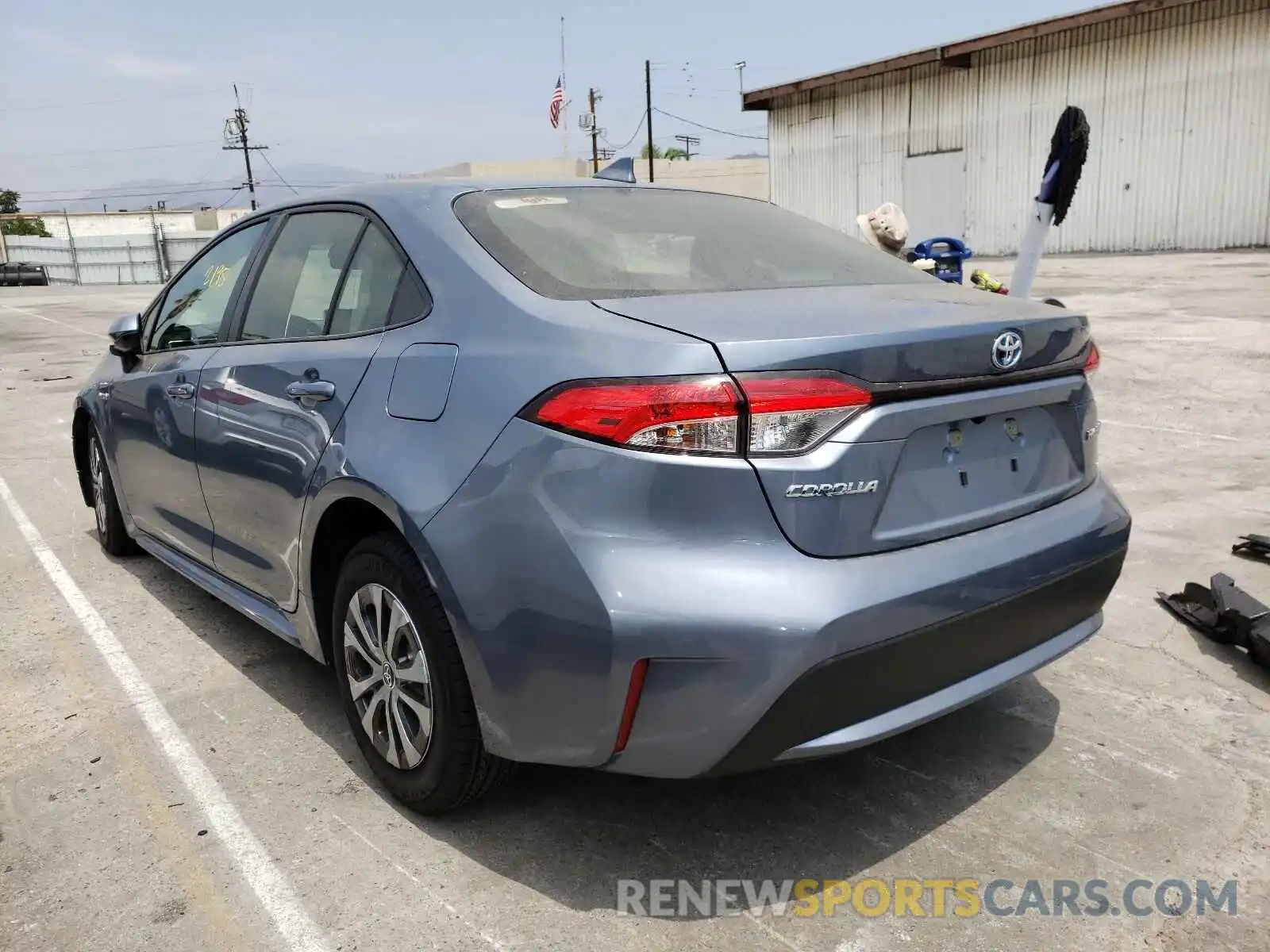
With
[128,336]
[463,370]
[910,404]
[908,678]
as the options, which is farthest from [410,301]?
[128,336]

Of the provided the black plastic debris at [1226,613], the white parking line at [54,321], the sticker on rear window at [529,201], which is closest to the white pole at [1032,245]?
the black plastic debris at [1226,613]

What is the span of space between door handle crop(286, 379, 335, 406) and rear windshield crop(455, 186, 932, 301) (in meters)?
0.58

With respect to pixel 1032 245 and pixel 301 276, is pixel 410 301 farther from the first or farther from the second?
pixel 1032 245

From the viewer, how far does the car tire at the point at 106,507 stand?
4824 millimetres

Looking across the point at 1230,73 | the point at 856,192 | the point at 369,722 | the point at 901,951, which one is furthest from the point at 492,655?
the point at 856,192

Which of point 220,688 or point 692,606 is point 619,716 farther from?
point 220,688

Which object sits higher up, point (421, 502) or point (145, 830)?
point (421, 502)

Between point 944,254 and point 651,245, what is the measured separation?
15.6ft

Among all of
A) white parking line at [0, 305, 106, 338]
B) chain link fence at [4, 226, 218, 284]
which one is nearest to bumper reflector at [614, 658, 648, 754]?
white parking line at [0, 305, 106, 338]

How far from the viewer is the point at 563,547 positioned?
2084 mm

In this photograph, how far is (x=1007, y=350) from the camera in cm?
234

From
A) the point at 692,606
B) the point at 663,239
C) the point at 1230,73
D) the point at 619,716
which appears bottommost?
the point at 619,716

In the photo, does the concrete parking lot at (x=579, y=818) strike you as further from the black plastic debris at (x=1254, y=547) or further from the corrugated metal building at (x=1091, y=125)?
the corrugated metal building at (x=1091, y=125)

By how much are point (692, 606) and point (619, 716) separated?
0.95ft
